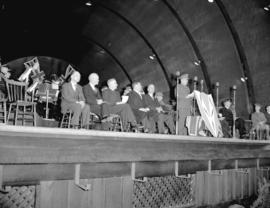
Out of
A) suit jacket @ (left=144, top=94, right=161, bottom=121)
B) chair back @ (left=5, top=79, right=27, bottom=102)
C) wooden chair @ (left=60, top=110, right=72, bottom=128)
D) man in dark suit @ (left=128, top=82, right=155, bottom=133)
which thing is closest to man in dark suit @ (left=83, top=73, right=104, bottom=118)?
wooden chair @ (left=60, top=110, right=72, bottom=128)

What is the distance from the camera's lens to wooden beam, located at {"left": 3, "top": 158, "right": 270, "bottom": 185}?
323 cm

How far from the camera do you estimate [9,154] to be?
9.96ft

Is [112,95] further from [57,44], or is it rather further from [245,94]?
[57,44]

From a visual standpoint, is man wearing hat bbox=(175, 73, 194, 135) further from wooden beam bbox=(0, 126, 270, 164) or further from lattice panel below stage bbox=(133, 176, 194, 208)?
lattice panel below stage bbox=(133, 176, 194, 208)

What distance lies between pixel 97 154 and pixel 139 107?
9.05 feet

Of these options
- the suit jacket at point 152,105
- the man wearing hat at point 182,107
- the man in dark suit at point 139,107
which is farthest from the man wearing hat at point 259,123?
the man in dark suit at point 139,107

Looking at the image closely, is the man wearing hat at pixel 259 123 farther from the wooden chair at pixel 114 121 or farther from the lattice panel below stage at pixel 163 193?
the wooden chair at pixel 114 121

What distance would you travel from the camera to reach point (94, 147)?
12.0 feet

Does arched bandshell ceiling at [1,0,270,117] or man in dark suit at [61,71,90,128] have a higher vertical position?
arched bandshell ceiling at [1,0,270,117]

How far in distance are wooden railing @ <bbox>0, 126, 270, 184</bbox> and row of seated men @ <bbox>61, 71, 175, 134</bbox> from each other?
129 cm

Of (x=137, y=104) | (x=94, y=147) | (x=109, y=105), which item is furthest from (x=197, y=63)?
(x=94, y=147)

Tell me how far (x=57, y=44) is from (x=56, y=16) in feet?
8.94

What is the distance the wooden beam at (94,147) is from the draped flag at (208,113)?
664 millimetres

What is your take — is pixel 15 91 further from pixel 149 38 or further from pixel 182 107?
pixel 149 38
